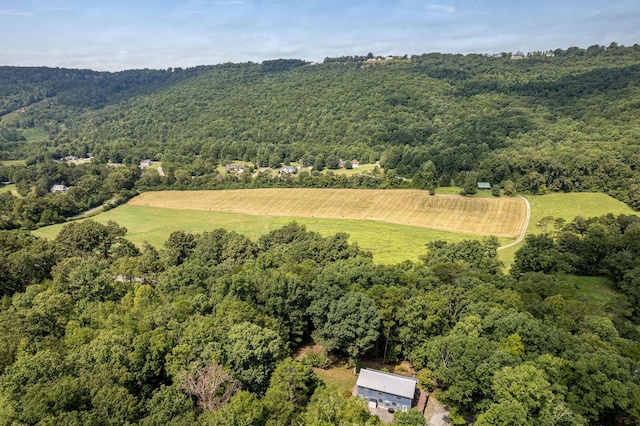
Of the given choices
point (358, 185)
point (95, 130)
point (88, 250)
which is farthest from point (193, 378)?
point (95, 130)

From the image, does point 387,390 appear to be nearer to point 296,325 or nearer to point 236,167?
point 296,325

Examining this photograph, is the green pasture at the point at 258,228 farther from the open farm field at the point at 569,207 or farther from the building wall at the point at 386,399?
the building wall at the point at 386,399

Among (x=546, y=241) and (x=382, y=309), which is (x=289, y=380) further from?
(x=546, y=241)

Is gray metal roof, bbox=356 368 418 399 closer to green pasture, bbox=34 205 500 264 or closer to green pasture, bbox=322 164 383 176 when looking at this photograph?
green pasture, bbox=34 205 500 264

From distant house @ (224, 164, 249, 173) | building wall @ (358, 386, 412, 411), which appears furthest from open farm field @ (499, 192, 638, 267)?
distant house @ (224, 164, 249, 173)

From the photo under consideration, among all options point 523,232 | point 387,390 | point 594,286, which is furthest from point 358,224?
point 387,390
